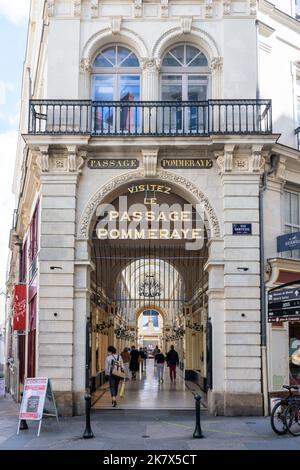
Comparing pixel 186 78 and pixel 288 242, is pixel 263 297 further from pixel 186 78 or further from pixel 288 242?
pixel 186 78

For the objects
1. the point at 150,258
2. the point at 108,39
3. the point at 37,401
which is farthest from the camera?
the point at 150,258

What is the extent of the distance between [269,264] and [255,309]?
1.28 m

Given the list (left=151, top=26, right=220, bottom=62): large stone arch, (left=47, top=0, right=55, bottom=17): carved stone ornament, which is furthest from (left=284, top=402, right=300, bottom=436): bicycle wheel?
(left=47, top=0, right=55, bottom=17): carved stone ornament

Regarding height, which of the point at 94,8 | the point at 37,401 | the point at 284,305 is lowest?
the point at 37,401

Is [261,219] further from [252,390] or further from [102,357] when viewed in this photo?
[102,357]

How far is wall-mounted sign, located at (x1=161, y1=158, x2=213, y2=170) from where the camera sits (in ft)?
55.8

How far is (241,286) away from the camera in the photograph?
16328 millimetres

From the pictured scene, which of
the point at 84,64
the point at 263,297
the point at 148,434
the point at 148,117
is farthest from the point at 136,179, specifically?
the point at 148,434

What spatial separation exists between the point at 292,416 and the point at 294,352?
4153 mm

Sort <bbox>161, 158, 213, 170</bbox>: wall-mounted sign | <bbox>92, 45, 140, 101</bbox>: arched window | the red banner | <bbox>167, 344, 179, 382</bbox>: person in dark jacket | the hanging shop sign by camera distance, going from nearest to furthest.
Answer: the hanging shop sign → <bbox>161, 158, 213, 170</bbox>: wall-mounted sign → <bbox>92, 45, 140, 101</bbox>: arched window → the red banner → <bbox>167, 344, 179, 382</bbox>: person in dark jacket

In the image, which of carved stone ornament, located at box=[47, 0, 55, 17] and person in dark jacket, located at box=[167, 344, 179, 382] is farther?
person in dark jacket, located at box=[167, 344, 179, 382]

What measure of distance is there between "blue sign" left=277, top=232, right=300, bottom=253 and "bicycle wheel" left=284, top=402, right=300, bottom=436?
442 cm

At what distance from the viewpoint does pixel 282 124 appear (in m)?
18.4

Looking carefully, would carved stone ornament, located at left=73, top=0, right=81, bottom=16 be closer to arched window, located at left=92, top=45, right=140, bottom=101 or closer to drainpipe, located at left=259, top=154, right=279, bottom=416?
arched window, located at left=92, top=45, right=140, bottom=101
